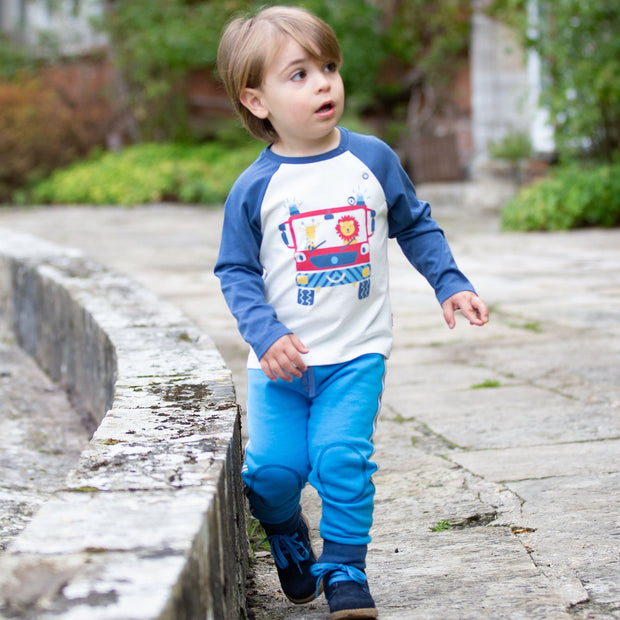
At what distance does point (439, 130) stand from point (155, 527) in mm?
11755

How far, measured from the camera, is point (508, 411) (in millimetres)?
3025

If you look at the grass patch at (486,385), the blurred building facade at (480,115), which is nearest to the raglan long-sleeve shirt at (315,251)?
the grass patch at (486,385)

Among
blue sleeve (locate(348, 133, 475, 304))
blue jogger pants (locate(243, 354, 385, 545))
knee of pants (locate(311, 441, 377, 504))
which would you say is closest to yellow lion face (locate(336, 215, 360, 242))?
blue sleeve (locate(348, 133, 475, 304))

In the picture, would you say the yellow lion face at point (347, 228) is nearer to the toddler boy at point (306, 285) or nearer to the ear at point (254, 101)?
the toddler boy at point (306, 285)

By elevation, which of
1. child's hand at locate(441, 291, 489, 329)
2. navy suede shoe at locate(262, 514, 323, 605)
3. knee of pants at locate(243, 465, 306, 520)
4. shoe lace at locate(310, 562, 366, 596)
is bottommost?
navy suede shoe at locate(262, 514, 323, 605)

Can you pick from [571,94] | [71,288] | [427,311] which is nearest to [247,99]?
[71,288]

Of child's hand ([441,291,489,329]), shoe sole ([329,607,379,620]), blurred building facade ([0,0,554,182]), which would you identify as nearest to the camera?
shoe sole ([329,607,379,620])

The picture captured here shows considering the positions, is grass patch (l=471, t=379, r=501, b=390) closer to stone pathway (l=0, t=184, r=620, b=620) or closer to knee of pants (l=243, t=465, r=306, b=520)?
stone pathway (l=0, t=184, r=620, b=620)

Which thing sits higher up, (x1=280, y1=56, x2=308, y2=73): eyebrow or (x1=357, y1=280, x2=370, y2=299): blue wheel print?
(x1=280, y1=56, x2=308, y2=73): eyebrow

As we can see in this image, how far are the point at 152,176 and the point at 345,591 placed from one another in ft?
37.4

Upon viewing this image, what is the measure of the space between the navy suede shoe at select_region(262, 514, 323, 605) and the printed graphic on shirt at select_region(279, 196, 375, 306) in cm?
48

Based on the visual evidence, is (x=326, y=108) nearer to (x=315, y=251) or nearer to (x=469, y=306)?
(x=315, y=251)

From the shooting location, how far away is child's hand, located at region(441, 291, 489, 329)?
1.92 m

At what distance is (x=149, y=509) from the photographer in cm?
136
